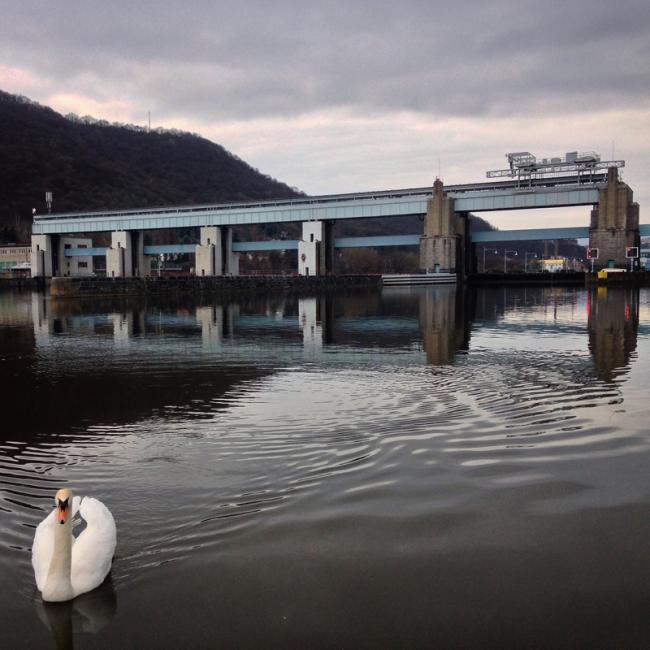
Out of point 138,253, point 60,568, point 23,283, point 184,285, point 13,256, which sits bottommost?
point 60,568

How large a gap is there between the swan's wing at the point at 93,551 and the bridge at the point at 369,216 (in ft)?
259

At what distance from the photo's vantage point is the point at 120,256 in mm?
97188

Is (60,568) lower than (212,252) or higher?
lower

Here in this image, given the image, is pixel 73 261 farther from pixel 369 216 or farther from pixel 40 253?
pixel 369 216

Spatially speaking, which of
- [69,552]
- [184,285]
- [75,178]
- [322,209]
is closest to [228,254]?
[322,209]

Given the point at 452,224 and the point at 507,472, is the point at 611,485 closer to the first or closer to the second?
the point at 507,472

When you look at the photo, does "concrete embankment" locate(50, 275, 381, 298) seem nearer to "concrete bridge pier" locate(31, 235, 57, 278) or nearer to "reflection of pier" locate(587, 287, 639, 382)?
"reflection of pier" locate(587, 287, 639, 382)

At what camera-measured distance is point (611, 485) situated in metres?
6.62

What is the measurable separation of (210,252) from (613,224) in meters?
53.2

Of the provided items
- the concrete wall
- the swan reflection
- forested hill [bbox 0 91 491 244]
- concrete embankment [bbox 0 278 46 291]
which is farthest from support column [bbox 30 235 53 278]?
the swan reflection

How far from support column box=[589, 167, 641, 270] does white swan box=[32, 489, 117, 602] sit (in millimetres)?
79626

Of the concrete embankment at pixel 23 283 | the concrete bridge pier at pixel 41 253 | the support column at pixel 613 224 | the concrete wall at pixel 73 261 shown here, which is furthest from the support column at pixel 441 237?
the concrete bridge pier at pixel 41 253

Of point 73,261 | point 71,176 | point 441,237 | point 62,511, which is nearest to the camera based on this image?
point 62,511

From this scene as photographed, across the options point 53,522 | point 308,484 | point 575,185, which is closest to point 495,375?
point 308,484
